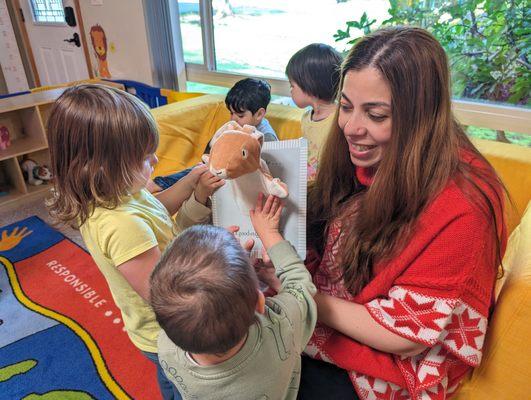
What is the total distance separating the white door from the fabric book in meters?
3.58

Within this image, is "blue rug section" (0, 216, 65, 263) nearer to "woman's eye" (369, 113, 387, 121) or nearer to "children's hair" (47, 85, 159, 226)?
"children's hair" (47, 85, 159, 226)

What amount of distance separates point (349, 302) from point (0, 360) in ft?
5.17

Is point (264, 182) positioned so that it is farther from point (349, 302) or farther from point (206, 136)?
point (206, 136)

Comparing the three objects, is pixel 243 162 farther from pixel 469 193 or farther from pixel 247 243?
pixel 469 193

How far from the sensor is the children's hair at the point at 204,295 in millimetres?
565

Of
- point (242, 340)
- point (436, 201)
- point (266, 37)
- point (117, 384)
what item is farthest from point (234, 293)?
point (266, 37)

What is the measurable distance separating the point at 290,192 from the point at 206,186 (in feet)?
0.82

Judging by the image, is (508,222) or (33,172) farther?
(33,172)

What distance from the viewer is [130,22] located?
3057 millimetres

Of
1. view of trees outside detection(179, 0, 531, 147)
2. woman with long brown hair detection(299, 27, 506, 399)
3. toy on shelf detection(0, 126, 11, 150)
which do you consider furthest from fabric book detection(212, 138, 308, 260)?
toy on shelf detection(0, 126, 11, 150)

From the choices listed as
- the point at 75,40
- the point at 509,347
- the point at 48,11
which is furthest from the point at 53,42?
the point at 509,347

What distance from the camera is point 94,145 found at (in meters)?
0.80

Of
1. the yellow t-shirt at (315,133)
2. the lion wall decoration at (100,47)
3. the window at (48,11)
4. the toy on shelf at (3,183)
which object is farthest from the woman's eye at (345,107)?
the window at (48,11)

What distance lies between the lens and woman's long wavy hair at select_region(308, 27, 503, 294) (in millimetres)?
706
